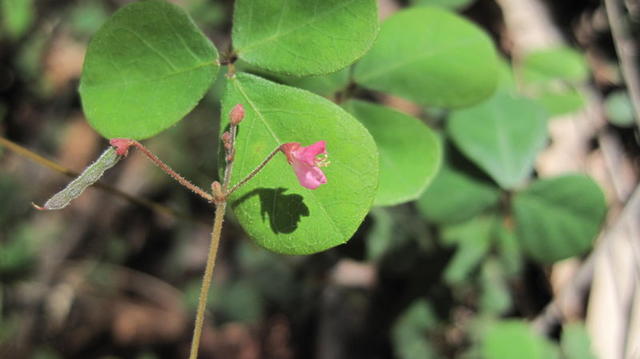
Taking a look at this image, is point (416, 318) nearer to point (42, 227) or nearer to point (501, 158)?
point (501, 158)

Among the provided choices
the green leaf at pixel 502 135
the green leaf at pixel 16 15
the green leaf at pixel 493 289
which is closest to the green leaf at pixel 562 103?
the green leaf at pixel 502 135

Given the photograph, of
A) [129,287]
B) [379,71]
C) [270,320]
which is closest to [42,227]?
[129,287]

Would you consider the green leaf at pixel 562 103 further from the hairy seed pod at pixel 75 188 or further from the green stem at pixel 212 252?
the hairy seed pod at pixel 75 188

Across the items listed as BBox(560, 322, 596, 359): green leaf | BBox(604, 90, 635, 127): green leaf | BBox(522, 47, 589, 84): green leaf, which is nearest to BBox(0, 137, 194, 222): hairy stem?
BBox(560, 322, 596, 359): green leaf

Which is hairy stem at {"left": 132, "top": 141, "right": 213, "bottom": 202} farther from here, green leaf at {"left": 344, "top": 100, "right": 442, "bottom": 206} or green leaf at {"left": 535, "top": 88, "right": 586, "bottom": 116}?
green leaf at {"left": 535, "top": 88, "right": 586, "bottom": 116}

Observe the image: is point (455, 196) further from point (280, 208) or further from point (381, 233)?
point (280, 208)

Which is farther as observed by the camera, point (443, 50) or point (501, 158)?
point (501, 158)
